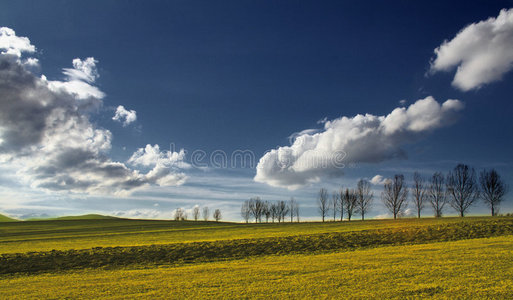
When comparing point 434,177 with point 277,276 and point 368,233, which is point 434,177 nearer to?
point 368,233

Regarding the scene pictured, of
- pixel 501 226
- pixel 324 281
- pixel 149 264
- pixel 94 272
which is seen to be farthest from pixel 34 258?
pixel 501 226

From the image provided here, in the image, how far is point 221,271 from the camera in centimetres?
1897

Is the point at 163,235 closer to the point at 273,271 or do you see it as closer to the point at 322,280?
the point at 273,271

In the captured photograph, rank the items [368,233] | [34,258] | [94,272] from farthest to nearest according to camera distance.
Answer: [368,233]
[34,258]
[94,272]

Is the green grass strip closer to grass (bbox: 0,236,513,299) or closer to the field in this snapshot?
the field

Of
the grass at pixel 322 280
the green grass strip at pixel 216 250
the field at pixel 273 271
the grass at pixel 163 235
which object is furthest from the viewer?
the grass at pixel 163 235

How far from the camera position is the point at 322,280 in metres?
15.0

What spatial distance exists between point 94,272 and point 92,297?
9166 mm

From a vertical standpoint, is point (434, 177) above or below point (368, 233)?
above

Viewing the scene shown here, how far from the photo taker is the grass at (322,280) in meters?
12.8

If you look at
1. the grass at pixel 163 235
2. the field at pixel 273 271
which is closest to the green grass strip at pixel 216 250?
the field at pixel 273 271

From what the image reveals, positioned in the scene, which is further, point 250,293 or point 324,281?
point 324,281

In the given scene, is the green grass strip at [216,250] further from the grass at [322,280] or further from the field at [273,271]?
the grass at [322,280]

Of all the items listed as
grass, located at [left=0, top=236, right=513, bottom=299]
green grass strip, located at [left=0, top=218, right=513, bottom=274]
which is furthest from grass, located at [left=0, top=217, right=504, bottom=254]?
grass, located at [left=0, top=236, right=513, bottom=299]
